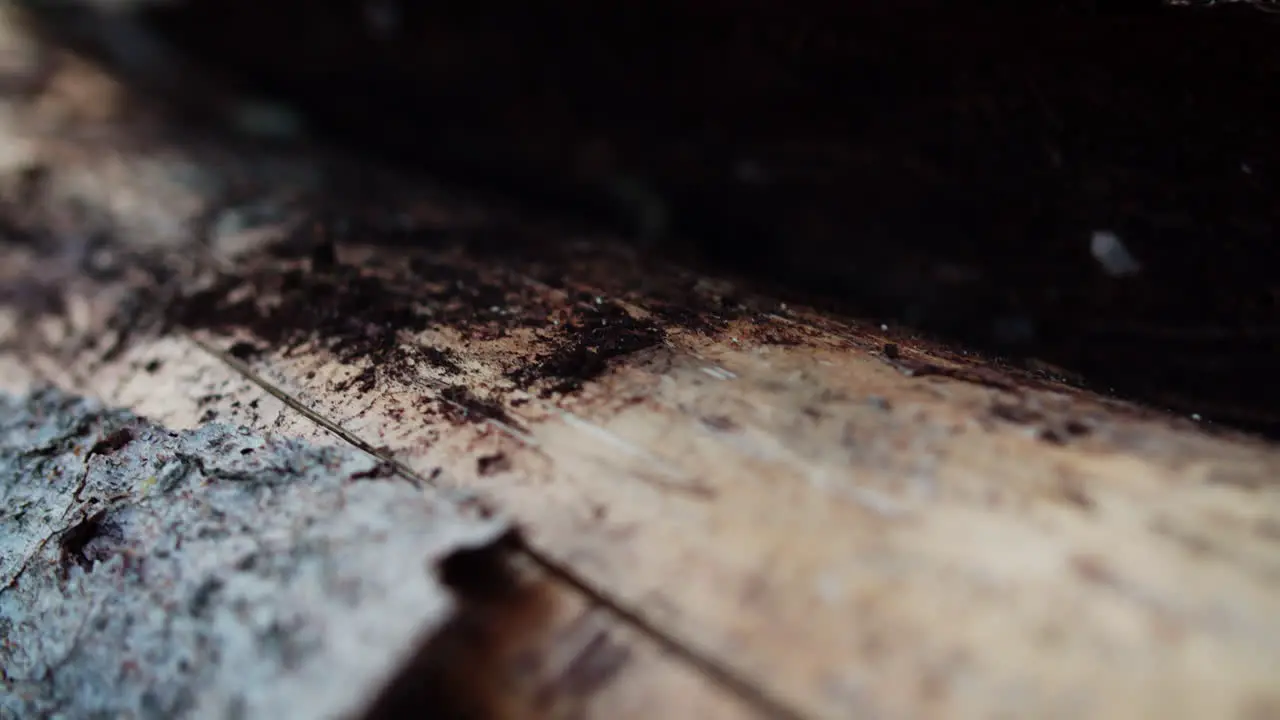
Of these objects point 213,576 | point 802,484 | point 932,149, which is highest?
point 932,149

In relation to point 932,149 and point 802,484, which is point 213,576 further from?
point 932,149

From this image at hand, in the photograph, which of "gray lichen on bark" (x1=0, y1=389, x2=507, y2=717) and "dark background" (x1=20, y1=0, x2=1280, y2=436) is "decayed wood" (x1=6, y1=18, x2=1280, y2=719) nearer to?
"gray lichen on bark" (x1=0, y1=389, x2=507, y2=717)

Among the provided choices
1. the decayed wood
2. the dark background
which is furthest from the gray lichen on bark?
the dark background

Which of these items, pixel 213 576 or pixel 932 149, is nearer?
pixel 213 576

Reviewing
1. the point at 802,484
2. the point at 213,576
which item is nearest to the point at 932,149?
the point at 802,484

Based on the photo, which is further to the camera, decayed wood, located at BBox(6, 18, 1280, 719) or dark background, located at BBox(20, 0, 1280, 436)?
dark background, located at BBox(20, 0, 1280, 436)

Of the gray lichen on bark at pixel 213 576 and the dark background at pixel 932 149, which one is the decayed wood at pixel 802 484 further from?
the dark background at pixel 932 149

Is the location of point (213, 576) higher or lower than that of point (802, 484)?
lower
